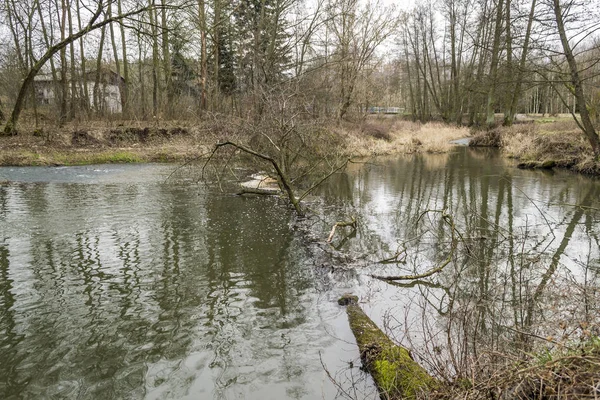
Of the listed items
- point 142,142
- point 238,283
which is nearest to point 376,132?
point 142,142

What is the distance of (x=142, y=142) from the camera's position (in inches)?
1021

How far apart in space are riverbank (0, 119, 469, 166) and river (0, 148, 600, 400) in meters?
6.18

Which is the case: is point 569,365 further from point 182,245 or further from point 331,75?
point 331,75

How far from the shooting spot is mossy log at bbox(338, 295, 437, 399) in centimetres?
376

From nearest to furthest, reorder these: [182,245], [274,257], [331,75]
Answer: [274,257], [182,245], [331,75]

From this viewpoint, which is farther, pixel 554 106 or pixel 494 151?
pixel 554 106

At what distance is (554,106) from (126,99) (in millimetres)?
52078

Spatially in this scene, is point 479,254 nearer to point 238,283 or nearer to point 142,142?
point 238,283

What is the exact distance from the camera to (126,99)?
28672mm

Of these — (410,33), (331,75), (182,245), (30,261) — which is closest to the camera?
(30,261)

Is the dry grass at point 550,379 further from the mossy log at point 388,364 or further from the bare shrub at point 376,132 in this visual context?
the bare shrub at point 376,132

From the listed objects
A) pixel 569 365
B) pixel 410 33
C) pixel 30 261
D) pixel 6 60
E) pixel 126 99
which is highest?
pixel 410 33

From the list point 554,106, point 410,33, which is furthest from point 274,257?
point 554,106

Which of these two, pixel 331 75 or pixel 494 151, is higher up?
pixel 331 75
